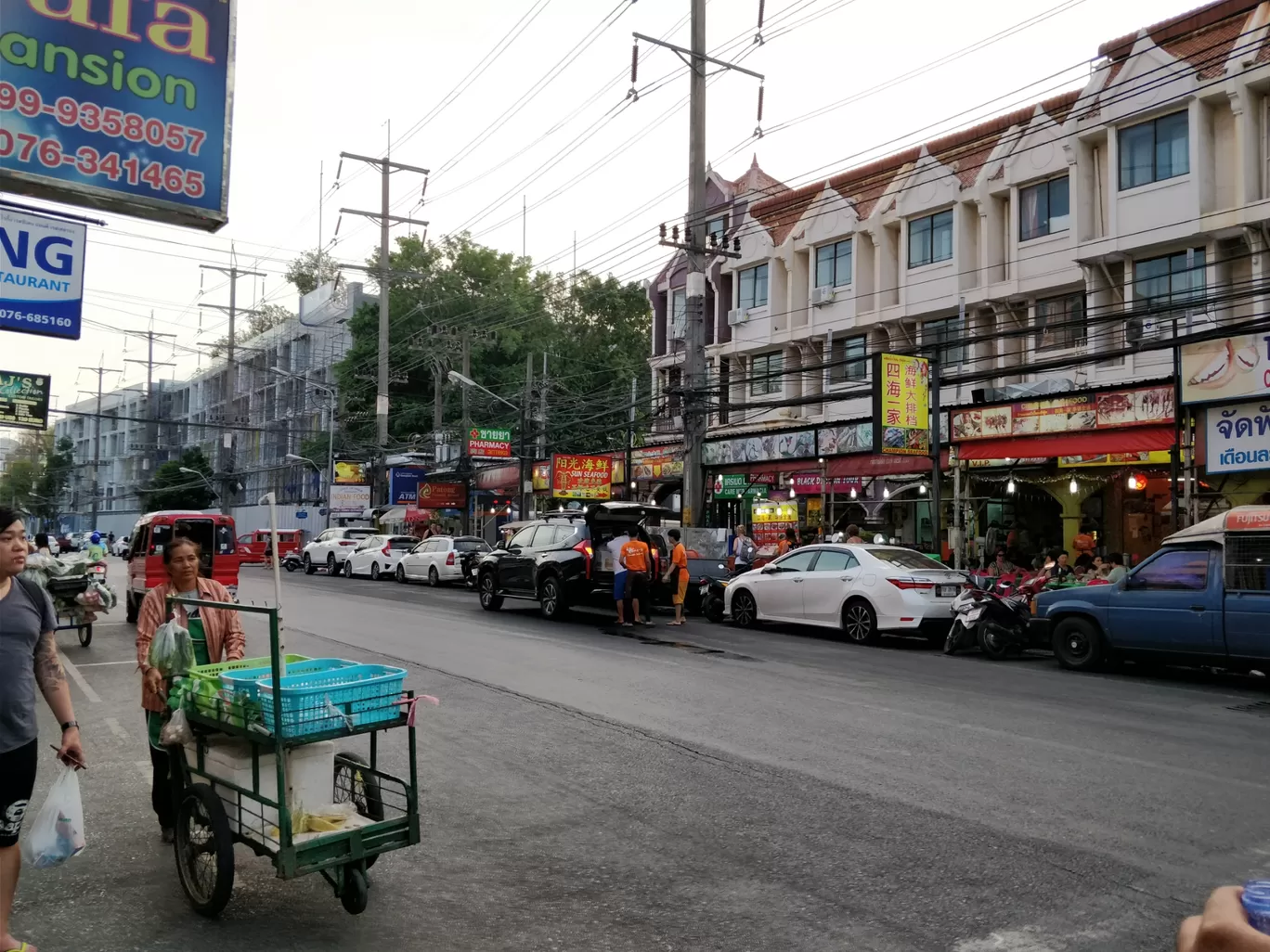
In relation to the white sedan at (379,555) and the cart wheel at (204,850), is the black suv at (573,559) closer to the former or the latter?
the cart wheel at (204,850)

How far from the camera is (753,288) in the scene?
1430 inches

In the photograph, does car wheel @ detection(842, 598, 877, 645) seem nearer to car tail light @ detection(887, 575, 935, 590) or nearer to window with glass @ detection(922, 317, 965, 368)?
car tail light @ detection(887, 575, 935, 590)

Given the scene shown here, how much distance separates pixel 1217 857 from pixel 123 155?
6.83 meters

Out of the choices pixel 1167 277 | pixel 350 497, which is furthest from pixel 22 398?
pixel 1167 277

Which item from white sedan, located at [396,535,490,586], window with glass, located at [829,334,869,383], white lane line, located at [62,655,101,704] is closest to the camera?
white lane line, located at [62,655,101,704]

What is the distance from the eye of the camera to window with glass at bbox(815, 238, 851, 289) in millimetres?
32781

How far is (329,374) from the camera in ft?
218

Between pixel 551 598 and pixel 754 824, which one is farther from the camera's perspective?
pixel 551 598

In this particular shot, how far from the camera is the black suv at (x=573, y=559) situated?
18.8 m

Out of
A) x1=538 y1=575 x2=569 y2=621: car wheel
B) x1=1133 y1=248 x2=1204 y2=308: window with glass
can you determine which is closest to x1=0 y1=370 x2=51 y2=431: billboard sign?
x1=538 y1=575 x2=569 y2=621: car wheel

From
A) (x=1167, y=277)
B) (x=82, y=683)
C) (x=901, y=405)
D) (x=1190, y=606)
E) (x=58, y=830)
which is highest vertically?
(x=1167, y=277)

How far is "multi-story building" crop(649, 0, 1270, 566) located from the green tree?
5115 cm

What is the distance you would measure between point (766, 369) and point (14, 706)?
32588 millimetres

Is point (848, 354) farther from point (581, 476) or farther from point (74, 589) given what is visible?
point (74, 589)
